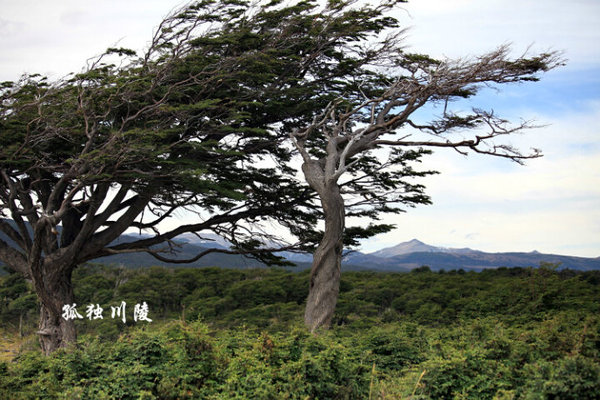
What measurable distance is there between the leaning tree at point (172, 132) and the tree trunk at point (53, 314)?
0.08 feet

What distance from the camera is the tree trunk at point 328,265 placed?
34.1 feet

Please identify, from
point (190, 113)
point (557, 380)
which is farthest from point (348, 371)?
point (190, 113)

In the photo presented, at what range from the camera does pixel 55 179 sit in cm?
1298

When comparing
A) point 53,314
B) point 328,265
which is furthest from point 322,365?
point 53,314

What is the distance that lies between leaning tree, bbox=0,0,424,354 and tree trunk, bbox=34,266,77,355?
3cm

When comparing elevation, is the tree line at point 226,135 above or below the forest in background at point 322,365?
above

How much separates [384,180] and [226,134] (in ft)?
13.1

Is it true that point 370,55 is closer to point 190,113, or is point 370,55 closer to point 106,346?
point 190,113

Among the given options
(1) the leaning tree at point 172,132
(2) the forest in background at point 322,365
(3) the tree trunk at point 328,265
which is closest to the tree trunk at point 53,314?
(1) the leaning tree at point 172,132

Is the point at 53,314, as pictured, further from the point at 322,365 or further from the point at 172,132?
the point at 322,365

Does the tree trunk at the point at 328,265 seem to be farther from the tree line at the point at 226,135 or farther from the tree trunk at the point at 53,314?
the tree trunk at the point at 53,314

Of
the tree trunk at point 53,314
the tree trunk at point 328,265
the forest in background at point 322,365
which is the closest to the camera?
the forest in background at point 322,365

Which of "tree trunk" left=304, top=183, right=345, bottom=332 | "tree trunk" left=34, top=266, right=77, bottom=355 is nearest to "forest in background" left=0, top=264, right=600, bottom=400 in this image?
"tree trunk" left=304, top=183, right=345, bottom=332

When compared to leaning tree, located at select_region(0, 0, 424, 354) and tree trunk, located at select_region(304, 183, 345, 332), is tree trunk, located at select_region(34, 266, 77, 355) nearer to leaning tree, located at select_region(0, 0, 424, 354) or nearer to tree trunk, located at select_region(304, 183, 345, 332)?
leaning tree, located at select_region(0, 0, 424, 354)
